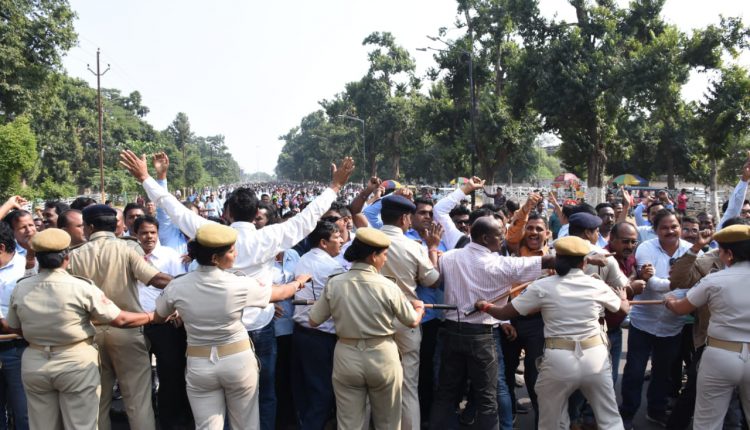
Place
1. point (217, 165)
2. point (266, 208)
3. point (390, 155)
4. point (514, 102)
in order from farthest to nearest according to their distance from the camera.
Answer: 1. point (217, 165)
2. point (390, 155)
3. point (514, 102)
4. point (266, 208)

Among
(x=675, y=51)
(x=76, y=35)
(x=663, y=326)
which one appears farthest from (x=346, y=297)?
(x=76, y=35)

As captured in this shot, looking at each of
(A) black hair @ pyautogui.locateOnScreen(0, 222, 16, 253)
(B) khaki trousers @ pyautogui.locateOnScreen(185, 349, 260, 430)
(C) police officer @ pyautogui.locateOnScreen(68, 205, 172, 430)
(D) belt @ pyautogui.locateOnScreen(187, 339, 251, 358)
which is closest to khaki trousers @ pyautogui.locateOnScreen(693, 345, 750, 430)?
(B) khaki trousers @ pyautogui.locateOnScreen(185, 349, 260, 430)

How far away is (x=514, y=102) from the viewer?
2547 centimetres

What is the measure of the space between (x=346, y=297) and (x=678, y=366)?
337cm

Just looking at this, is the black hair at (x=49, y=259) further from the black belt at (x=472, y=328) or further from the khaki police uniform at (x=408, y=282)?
the black belt at (x=472, y=328)

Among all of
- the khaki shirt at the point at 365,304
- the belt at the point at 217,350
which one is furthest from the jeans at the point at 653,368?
the belt at the point at 217,350

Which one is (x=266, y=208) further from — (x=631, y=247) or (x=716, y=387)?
(x=716, y=387)

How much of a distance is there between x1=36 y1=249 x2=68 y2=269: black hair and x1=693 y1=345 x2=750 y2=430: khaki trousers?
4.19m

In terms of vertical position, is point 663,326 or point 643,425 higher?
point 663,326

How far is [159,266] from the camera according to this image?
4.97 meters

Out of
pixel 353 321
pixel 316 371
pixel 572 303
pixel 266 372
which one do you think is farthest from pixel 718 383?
pixel 266 372

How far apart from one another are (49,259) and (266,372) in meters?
1.66

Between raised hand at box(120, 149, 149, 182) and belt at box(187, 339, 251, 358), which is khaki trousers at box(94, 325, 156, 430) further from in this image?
raised hand at box(120, 149, 149, 182)

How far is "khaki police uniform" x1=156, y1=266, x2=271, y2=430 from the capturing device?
3.58 metres
